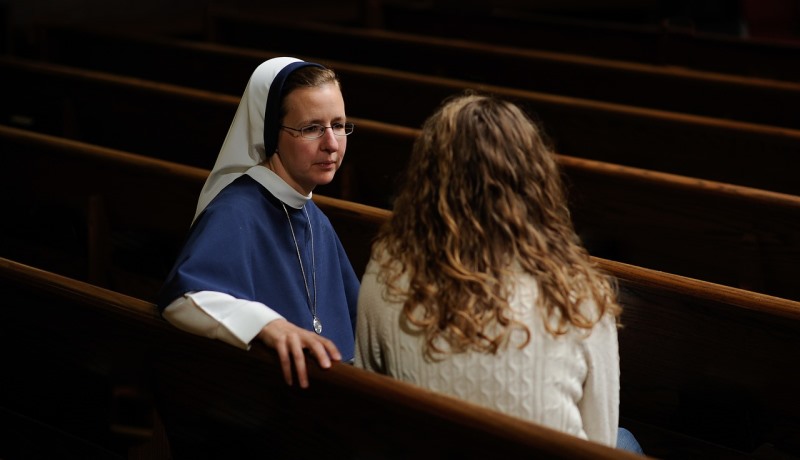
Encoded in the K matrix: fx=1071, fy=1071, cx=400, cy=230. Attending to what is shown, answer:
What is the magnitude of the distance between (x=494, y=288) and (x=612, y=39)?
367 centimetres

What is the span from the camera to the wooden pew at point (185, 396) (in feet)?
4.78

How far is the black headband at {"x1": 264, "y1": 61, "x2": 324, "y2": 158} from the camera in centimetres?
190

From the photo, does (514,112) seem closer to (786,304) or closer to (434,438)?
(434,438)

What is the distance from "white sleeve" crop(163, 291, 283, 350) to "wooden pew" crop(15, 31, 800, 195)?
1939mm

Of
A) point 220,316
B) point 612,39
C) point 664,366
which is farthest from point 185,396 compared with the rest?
point 612,39

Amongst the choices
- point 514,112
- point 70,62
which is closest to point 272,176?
point 514,112

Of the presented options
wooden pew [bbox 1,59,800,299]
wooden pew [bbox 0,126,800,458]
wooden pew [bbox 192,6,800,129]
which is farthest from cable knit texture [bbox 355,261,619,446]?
wooden pew [bbox 192,6,800,129]

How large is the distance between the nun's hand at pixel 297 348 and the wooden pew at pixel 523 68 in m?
2.65

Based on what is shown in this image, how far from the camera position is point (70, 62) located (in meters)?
4.82

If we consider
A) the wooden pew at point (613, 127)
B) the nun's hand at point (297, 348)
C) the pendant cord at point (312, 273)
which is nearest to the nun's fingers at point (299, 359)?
the nun's hand at point (297, 348)

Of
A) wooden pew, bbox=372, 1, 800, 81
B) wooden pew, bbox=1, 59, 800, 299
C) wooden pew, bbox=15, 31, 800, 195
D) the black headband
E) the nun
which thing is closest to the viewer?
the nun

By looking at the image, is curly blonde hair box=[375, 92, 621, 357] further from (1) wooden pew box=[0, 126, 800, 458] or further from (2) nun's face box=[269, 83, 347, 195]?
(1) wooden pew box=[0, 126, 800, 458]

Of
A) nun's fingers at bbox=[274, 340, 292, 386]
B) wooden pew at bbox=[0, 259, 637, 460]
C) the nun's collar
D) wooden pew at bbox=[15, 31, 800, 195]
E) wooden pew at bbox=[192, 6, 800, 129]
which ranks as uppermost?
wooden pew at bbox=[192, 6, 800, 129]

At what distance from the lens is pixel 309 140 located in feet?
6.29
